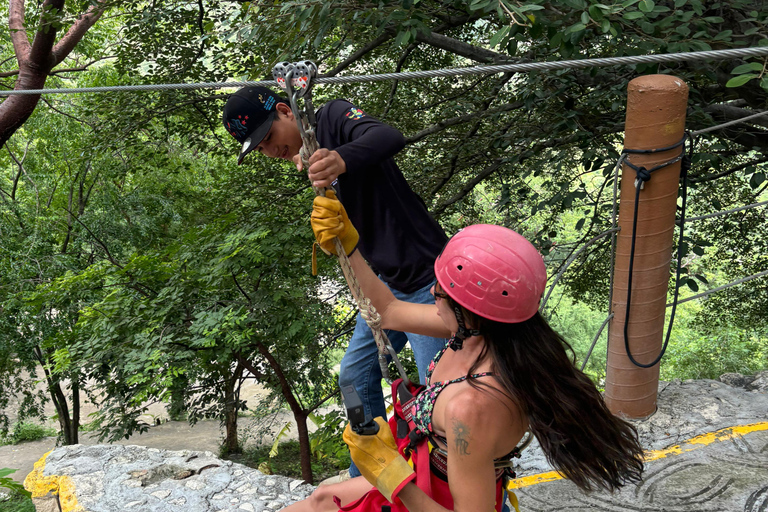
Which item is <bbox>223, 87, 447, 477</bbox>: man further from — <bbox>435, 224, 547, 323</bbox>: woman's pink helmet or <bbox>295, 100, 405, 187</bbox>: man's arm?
<bbox>435, 224, 547, 323</bbox>: woman's pink helmet

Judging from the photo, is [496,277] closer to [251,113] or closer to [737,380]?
[251,113]

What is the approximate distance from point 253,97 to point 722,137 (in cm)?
335

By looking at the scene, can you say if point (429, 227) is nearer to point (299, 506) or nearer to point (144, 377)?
point (299, 506)

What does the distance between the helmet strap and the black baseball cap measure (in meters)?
0.96

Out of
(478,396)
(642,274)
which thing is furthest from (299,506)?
(642,274)

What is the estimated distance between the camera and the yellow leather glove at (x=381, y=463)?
1576mm

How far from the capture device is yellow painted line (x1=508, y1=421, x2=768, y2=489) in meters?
2.95

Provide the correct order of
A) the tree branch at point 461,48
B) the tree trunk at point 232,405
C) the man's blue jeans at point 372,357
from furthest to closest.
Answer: the tree trunk at point 232,405 → the tree branch at point 461,48 → the man's blue jeans at point 372,357

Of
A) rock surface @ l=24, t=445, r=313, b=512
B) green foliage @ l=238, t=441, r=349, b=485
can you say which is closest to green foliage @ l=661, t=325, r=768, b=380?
green foliage @ l=238, t=441, r=349, b=485

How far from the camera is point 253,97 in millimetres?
2154

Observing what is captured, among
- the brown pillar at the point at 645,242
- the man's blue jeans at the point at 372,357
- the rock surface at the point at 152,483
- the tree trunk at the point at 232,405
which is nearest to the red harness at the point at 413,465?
the man's blue jeans at the point at 372,357

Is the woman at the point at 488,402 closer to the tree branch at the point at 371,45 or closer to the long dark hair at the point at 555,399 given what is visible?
the long dark hair at the point at 555,399

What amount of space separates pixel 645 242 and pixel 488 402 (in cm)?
179

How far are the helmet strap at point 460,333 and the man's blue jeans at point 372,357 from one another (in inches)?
20.0
